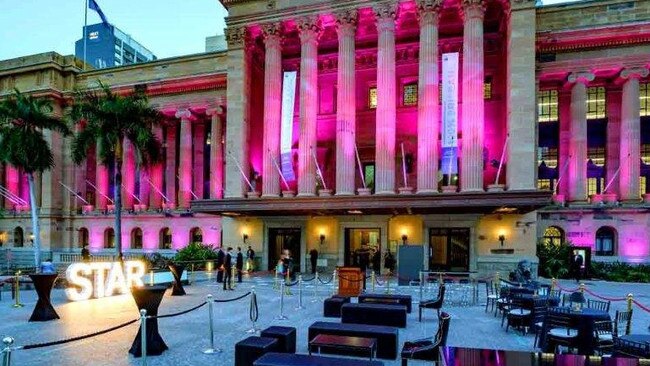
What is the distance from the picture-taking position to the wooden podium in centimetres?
1838

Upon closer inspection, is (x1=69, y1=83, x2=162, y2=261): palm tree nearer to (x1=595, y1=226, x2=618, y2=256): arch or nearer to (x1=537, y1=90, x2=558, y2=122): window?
(x1=537, y1=90, x2=558, y2=122): window

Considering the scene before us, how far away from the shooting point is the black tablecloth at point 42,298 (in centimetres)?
1398

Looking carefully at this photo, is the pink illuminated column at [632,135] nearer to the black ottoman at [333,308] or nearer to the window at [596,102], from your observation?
the window at [596,102]

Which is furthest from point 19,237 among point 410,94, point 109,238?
point 410,94

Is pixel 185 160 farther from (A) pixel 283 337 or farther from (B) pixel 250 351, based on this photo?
(B) pixel 250 351

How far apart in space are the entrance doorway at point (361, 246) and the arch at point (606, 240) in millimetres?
15584

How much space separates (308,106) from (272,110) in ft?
9.47

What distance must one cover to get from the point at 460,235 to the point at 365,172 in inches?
362

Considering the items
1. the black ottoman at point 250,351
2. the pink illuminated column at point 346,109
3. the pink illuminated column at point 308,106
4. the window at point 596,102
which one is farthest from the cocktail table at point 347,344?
the window at point 596,102

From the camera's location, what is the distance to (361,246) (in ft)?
104

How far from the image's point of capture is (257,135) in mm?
36469

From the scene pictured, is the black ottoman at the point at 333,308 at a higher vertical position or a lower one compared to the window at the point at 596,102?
lower

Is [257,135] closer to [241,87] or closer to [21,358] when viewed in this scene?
[241,87]

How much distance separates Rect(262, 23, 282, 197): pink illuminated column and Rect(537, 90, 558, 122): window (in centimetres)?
2047
